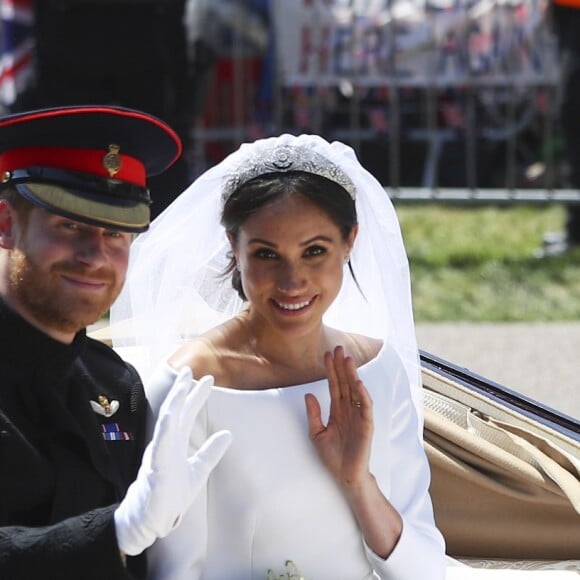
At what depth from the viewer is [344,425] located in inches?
103

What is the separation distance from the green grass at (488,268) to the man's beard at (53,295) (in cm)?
500

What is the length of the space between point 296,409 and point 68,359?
0.49 m

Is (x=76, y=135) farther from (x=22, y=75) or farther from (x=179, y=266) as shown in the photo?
(x=22, y=75)

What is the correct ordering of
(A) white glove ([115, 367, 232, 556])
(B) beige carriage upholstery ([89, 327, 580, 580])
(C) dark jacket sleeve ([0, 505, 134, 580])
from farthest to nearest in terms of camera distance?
(B) beige carriage upholstery ([89, 327, 580, 580])
(C) dark jacket sleeve ([0, 505, 134, 580])
(A) white glove ([115, 367, 232, 556])

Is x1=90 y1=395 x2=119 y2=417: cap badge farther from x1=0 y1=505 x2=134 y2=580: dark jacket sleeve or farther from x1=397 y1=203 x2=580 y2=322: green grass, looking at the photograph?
x1=397 y1=203 x2=580 y2=322: green grass

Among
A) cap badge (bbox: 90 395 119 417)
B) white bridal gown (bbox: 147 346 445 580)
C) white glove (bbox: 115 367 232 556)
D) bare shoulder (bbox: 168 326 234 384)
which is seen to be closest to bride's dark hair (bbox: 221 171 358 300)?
bare shoulder (bbox: 168 326 234 384)

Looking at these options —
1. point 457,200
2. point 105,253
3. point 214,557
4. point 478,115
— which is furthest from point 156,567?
point 478,115

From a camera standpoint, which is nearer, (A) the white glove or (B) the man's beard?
(A) the white glove

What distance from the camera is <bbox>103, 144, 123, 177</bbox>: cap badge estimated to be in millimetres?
2414

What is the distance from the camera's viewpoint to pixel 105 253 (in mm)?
2328

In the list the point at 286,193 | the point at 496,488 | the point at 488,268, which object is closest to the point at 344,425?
the point at 286,193

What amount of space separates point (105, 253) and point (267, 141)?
1.85ft

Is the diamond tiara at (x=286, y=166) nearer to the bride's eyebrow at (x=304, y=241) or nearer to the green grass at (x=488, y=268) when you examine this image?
the bride's eyebrow at (x=304, y=241)

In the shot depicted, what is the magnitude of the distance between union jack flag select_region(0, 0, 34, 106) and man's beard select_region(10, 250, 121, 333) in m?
6.33
